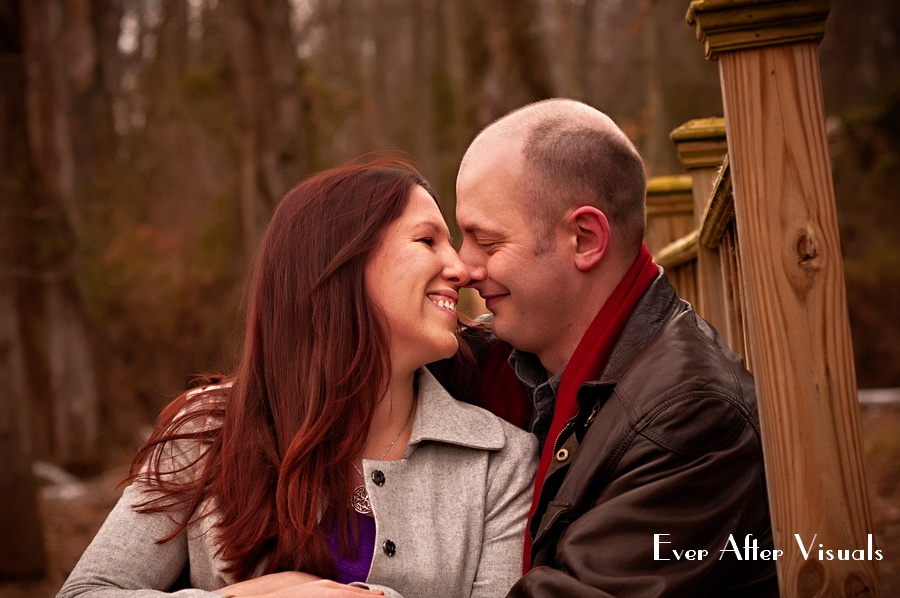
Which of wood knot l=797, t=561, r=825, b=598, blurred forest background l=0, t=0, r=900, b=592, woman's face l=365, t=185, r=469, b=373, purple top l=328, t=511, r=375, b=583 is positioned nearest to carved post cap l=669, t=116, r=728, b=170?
woman's face l=365, t=185, r=469, b=373

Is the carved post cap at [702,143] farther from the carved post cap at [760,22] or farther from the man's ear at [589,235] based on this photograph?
the carved post cap at [760,22]

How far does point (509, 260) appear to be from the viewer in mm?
3107

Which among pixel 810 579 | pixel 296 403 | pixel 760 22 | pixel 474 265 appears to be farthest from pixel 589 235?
pixel 810 579

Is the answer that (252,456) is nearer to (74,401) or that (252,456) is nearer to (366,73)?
(74,401)

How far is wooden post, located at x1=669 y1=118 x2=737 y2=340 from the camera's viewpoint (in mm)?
3666

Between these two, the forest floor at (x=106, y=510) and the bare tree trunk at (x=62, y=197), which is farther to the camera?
the bare tree trunk at (x=62, y=197)

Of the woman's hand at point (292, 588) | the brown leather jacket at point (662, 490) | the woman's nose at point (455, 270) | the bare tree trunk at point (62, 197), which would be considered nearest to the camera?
the brown leather jacket at point (662, 490)

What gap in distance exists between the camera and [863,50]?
18328mm

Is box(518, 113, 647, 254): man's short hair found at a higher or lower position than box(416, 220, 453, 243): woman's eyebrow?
higher

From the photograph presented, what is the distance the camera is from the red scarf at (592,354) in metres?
2.78

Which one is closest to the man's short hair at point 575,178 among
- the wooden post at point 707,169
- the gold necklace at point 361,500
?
the wooden post at point 707,169

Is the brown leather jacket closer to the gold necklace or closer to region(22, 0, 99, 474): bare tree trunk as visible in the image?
the gold necklace

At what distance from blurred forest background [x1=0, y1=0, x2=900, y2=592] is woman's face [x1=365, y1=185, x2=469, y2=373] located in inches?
192

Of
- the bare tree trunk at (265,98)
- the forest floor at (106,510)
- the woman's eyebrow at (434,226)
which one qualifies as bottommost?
the forest floor at (106,510)
